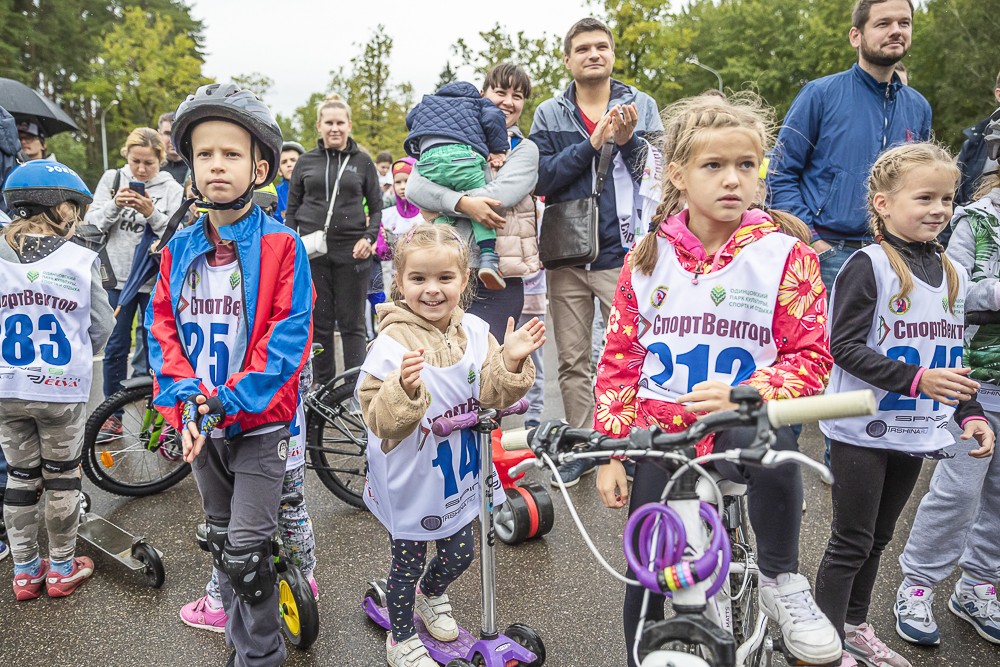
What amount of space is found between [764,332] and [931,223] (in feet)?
3.56

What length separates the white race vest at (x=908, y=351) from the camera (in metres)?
2.48

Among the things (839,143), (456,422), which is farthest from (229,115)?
(839,143)

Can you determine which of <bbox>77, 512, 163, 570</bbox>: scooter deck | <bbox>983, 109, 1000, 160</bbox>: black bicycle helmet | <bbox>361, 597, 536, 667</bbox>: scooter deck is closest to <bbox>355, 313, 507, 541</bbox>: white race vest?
<bbox>361, 597, 536, 667</bbox>: scooter deck

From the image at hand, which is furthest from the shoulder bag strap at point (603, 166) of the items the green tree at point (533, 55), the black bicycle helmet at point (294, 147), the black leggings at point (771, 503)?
the green tree at point (533, 55)

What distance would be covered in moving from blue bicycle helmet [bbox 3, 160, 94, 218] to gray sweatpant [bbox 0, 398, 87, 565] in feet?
3.20

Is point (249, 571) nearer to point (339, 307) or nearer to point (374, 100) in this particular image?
point (339, 307)

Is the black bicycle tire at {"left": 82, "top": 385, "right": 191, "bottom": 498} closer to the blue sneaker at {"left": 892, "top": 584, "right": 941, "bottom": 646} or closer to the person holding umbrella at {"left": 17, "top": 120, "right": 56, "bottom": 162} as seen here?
the person holding umbrella at {"left": 17, "top": 120, "right": 56, "bottom": 162}

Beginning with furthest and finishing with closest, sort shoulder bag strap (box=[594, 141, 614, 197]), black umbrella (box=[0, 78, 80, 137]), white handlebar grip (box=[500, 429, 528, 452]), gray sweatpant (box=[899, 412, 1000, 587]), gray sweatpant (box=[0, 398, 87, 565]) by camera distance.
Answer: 1. black umbrella (box=[0, 78, 80, 137])
2. shoulder bag strap (box=[594, 141, 614, 197])
3. gray sweatpant (box=[0, 398, 87, 565])
4. gray sweatpant (box=[899, 412, 1000, 587])
5. white handlebar grip (box=[500, 429, 528, 452])

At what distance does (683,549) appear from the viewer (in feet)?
5.02

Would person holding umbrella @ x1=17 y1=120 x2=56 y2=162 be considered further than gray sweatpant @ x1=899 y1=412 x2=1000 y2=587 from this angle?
Yes

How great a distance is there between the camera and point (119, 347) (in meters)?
5.49

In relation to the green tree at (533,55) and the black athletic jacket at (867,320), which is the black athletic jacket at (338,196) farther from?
the green tree at (533,55)

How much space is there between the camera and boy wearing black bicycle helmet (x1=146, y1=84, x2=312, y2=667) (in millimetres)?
2537

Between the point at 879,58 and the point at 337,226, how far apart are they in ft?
13.3
